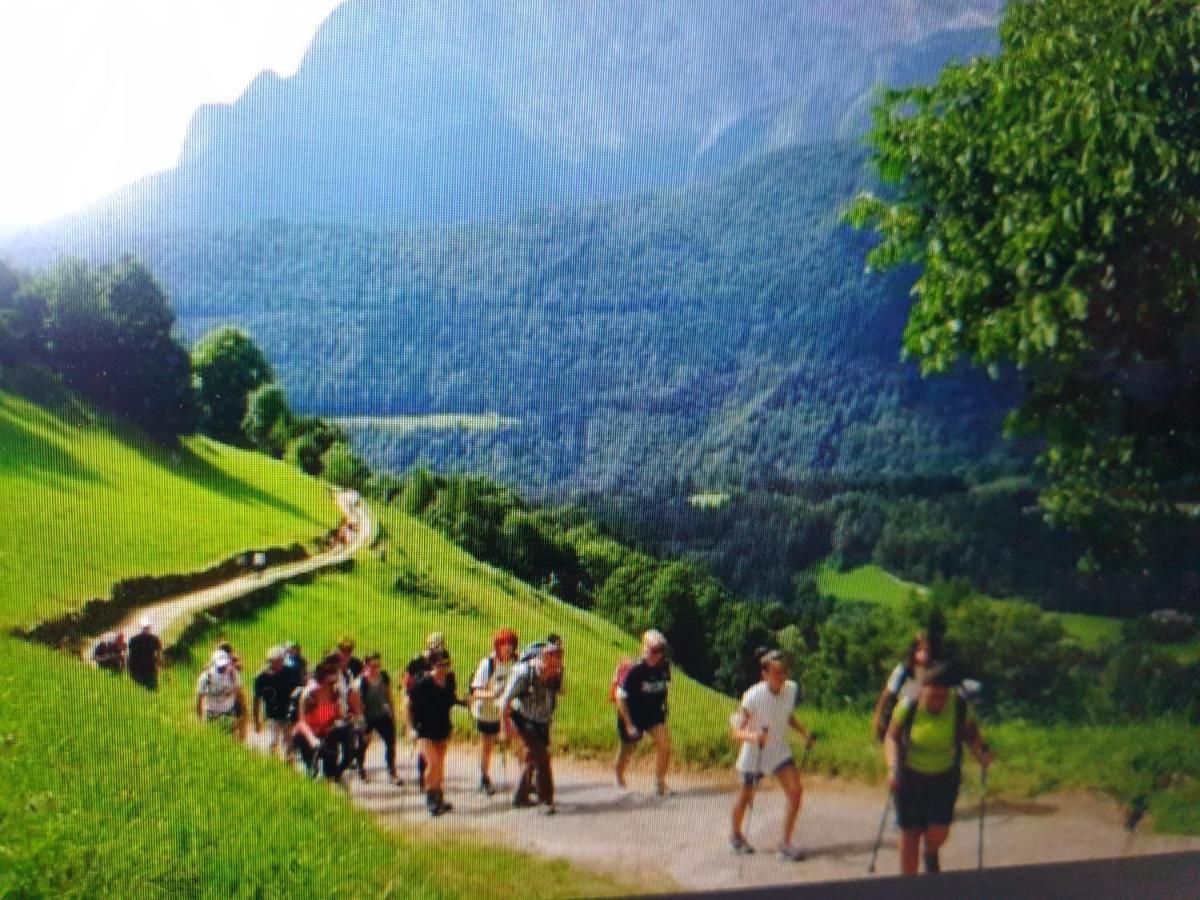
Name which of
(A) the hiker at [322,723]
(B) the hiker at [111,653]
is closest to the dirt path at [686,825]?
(A) the hiker at [322,723]

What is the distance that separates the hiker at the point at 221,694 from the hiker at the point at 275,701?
56mm

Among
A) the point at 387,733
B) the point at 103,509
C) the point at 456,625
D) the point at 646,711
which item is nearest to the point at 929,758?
the point at 646,711

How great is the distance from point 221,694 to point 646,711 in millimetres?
1257

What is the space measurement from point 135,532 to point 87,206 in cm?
88

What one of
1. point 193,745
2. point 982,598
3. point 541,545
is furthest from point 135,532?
point 982,598

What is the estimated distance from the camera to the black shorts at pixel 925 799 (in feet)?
13.4

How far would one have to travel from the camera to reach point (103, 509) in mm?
3426

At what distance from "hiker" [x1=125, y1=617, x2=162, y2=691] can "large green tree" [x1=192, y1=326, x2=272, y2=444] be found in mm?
560

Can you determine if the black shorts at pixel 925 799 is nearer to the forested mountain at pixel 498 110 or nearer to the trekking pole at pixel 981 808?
the trekking pole at pixel 981 808

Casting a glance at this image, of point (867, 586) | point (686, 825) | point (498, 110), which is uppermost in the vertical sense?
point (498, 110)

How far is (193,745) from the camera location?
3477 millimetres

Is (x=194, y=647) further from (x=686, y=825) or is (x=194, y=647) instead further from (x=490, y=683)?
(x=686, y=825)

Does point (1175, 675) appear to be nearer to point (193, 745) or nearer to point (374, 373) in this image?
point (374, 373)

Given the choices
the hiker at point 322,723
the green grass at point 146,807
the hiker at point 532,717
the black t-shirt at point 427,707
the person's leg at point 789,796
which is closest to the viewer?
the green grass at point 146,807
